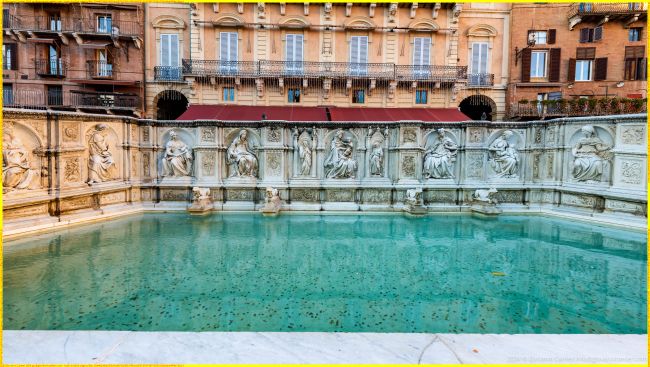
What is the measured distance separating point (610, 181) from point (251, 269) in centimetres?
836

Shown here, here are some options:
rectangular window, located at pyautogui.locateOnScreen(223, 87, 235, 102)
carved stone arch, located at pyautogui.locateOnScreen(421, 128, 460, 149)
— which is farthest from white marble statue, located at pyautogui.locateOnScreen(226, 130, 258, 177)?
rectangular window, located at pyautogui.locateOnScreen(223, 87, 235, 102)

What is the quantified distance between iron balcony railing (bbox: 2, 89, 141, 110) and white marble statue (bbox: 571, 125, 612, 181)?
2190 cm

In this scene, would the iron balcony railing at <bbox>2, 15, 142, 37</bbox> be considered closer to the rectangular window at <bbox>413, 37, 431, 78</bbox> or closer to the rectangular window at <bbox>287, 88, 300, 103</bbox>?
the rectangular window at <bbox>287, 88, 300, 103</bbox>

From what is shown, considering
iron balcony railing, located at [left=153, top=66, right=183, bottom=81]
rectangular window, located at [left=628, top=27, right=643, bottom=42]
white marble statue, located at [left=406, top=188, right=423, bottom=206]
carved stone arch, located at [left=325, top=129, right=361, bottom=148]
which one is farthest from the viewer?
rectangular window, located at [left=628, top=27, right=643, bottom=42]

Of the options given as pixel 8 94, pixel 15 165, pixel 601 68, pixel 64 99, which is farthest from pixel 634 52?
pixel 8 94

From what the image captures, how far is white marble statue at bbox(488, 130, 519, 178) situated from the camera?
9047 mm

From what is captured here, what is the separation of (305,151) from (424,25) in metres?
15.5

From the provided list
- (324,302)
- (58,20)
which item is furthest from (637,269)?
(58,20)

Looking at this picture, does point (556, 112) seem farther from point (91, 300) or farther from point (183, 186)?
point (91, 300)

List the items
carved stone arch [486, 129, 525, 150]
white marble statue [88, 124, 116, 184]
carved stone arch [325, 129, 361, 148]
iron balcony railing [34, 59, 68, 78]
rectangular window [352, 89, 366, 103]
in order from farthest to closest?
iron balcony railing [34, 59, 68, 78] → rectangular window [352, 89, 366, 103] → carved stone arch [486, 129, 525, 150] → carved stone arch [325, 129, 361, 148] → white marble statue [88, 124, 116, 184]

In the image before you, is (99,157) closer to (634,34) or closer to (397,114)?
(397,114)

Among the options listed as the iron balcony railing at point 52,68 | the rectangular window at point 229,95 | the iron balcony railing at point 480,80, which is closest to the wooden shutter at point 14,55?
the iron balcony railing at point 52,68

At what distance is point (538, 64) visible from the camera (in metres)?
21.7

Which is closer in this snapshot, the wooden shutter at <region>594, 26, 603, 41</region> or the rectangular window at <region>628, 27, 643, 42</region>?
the wooden shutter at <region>594, 26, 603, 41</region>
